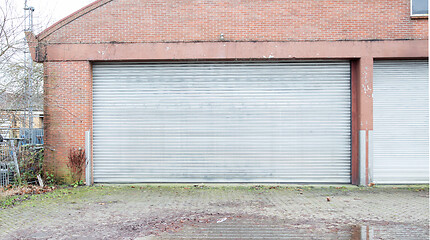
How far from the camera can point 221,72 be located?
1161 centimetres

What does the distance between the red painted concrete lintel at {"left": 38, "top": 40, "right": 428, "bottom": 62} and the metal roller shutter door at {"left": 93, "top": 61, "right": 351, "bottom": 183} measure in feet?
1.41

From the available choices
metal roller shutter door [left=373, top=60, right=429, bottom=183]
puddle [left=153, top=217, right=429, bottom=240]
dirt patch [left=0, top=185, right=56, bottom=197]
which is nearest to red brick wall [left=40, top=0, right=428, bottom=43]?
metal roller shutter door [left=373, top=60, right=429, bottom=183]

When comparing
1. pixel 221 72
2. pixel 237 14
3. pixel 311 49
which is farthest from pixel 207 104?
pixel 311 49

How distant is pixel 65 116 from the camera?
11305mm

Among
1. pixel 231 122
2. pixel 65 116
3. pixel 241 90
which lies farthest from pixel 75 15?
pixel 231 122

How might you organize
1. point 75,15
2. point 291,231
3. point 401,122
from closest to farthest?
point 291,231 < point 75,15 < point 401,122

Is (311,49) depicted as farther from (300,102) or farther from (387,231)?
(387,231)

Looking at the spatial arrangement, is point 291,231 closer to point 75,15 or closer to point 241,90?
point 241,90

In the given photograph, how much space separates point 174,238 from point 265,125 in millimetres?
6321

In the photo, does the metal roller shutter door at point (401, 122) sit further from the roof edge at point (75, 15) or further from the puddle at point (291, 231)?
the roof edge at point (75, 15)

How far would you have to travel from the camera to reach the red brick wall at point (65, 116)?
1128 centimetres

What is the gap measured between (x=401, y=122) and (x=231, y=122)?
554 cm

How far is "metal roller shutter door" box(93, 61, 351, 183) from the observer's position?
1155 cm

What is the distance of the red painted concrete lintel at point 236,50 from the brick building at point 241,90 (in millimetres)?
32
